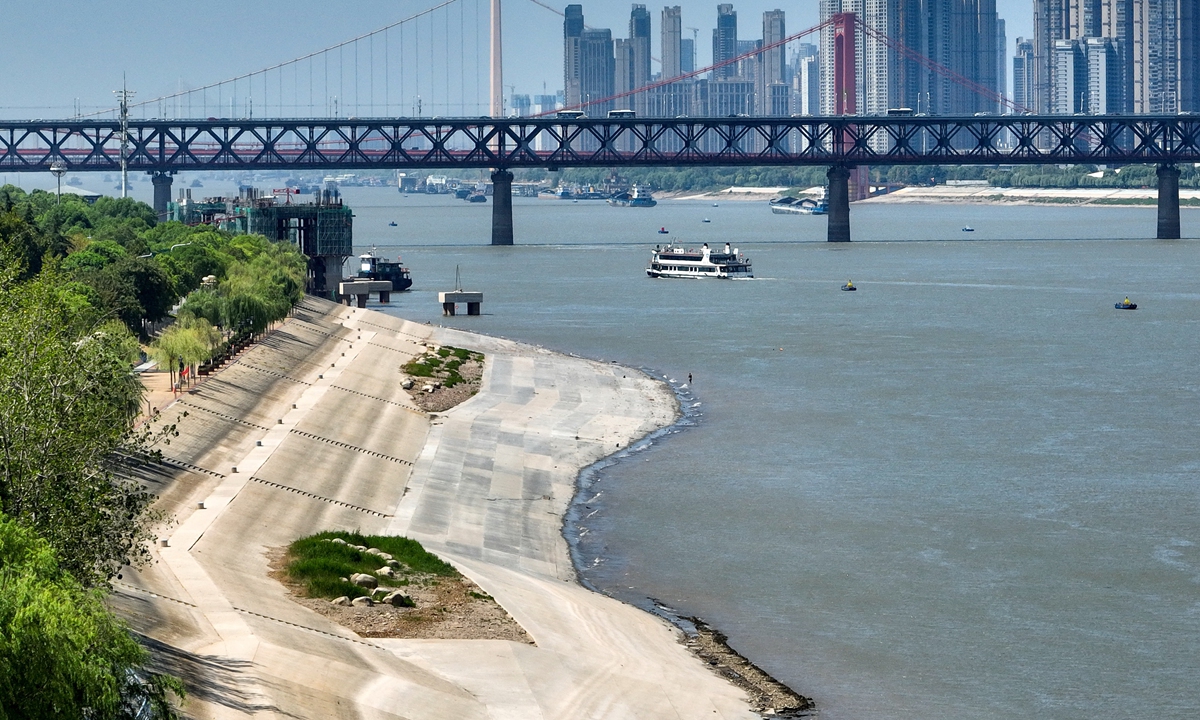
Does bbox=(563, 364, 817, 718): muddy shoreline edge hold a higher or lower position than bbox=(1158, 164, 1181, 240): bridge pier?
lower

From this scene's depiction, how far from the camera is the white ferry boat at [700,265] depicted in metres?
148

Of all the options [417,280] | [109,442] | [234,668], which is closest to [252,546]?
[234,668]

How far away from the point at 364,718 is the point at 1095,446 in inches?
1479

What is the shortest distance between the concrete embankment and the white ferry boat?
221 ft

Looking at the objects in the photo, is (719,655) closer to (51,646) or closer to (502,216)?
(51,646)

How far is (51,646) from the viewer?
20.1m

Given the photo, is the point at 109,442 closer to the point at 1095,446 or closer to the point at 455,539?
the point at 455,539

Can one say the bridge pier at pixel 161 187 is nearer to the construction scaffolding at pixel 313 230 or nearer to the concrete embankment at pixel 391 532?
the construction scaffolding at pixel 313 230

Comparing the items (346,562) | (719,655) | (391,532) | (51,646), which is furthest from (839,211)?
(51,646)

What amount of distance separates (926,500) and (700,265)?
99.1 metres

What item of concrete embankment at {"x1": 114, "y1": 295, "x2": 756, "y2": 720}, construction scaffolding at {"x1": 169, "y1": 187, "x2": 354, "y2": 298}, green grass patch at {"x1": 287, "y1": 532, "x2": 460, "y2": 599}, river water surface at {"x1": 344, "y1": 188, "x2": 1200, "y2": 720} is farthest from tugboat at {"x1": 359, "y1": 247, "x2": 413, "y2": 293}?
green grass patch at {"x1": 287, "y1": 532, "x2": 460, "y2": 599}

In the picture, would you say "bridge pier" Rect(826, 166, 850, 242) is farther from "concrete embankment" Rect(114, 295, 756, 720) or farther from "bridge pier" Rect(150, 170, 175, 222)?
"concrete embankment" Rect(114, 295, 756, 720)

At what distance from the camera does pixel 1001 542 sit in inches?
1797

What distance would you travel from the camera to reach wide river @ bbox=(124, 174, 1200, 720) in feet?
116
